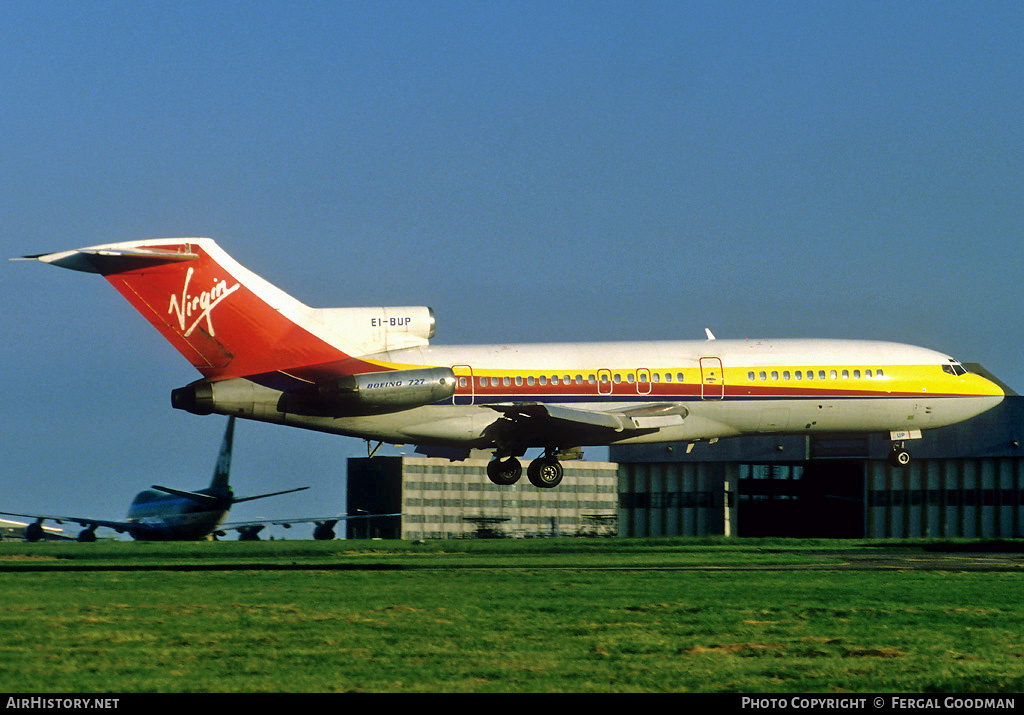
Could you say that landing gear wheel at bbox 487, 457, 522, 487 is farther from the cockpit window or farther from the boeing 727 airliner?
the cockpit window

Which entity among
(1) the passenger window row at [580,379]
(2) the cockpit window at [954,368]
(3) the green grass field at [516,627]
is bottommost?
(3) the green grass field at [516,627]

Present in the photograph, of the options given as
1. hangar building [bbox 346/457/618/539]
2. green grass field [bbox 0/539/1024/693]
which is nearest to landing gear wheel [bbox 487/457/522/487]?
green grass field [bbox 0/539/1024/693]

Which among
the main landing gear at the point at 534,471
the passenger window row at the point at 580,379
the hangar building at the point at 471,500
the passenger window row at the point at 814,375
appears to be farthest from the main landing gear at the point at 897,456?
the hangar building at the point at 471,500

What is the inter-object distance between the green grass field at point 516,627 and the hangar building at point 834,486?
104 ft

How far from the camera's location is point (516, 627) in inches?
687

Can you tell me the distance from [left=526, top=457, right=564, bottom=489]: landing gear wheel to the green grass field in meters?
5.17

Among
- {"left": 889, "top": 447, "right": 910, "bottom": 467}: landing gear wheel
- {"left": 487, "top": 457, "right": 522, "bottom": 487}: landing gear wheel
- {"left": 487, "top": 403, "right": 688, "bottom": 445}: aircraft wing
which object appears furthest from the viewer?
{"left": 889, "top": 447, "right": 910, "bottom": 467}: landing gear wheel

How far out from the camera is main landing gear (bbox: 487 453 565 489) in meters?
Result: 35.6

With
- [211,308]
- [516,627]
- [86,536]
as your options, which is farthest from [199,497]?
[516,627]

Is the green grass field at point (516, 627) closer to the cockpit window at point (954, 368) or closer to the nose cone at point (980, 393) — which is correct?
the nose cone at point (980, 393)

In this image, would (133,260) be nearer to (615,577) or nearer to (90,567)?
(90,567)

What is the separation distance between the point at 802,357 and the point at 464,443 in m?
9.95

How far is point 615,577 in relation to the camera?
2555 cm

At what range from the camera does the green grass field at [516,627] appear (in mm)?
13578
